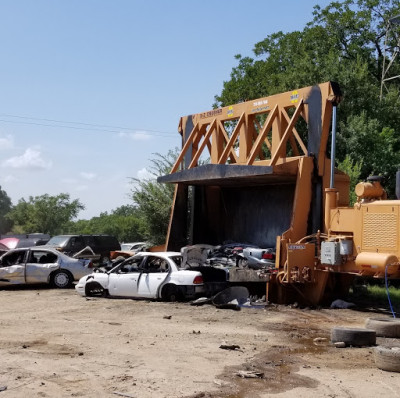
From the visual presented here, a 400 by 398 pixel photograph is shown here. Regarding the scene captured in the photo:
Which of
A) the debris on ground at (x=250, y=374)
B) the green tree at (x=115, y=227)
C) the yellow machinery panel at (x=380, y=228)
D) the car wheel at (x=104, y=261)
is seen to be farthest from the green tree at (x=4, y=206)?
the debris on ground at (x=250, y=374)

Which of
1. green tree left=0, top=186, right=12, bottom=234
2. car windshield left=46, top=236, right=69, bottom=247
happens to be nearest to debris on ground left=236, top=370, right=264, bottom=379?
car windshield left=46, top=236, right=69, bottom=247

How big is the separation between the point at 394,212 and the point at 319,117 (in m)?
3.60

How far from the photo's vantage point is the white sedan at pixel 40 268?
2027 centimetres

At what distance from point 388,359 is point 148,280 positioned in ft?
28.1

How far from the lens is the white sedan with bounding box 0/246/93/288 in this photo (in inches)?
798

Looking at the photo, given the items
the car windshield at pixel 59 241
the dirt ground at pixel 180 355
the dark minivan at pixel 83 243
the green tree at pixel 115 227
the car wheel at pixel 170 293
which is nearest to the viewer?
the dirt ground at pixel 180 355

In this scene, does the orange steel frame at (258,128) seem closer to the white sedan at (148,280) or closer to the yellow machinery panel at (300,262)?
the yellow machinery panel at (300,262)

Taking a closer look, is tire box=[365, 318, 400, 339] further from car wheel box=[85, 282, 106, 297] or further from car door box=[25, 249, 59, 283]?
car door box=[25, 249, 59, 283]

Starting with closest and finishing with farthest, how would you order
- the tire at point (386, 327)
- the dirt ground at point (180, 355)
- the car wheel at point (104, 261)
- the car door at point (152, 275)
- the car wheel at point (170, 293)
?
the dirt ground at point (180, 355) → the tire at point (386, 327) → the car wheel at point (170, 293) → the car door at point (152, 275) → the car wheel at point (104, 261)

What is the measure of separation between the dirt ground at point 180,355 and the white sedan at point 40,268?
5461mm

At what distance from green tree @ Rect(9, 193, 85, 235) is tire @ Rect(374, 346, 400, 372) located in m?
68.7

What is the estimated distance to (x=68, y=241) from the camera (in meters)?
27.0

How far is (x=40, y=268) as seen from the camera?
66.9 ft

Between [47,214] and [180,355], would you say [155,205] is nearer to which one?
[180,355]
